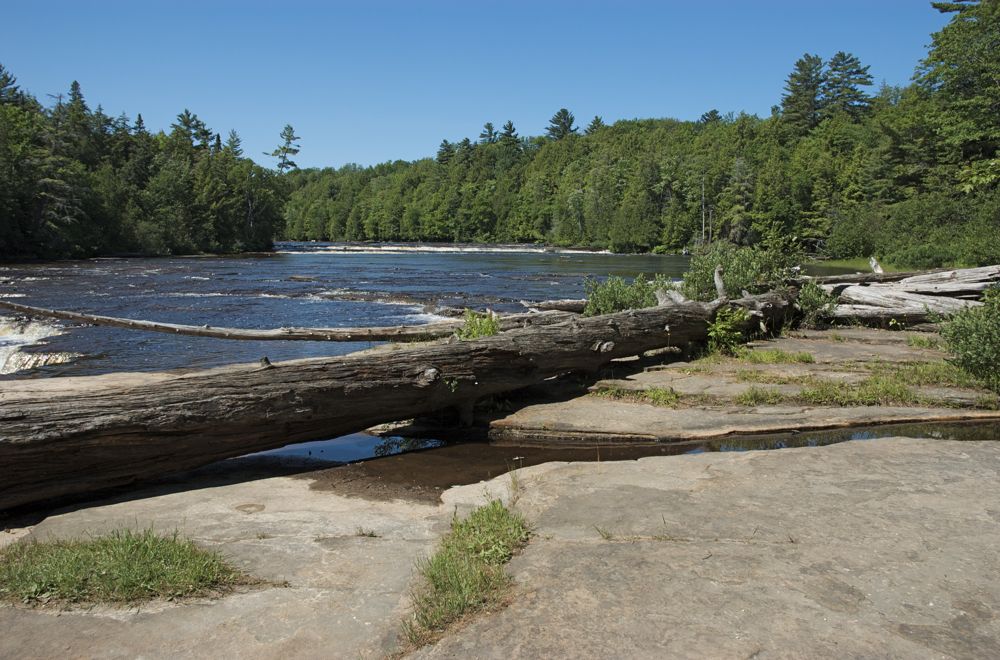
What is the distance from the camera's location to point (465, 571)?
415 centimetres

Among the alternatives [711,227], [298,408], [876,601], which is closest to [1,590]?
[298,408]

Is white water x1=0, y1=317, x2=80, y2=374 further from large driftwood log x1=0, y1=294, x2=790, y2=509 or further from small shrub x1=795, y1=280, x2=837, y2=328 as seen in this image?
small shrub x1=795, y1=280, x2=837, y2=328

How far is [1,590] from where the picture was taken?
13.5 ft

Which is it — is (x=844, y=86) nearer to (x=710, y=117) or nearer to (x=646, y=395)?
(x=710, y=117)

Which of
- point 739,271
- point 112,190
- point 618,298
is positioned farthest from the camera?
point 112,190

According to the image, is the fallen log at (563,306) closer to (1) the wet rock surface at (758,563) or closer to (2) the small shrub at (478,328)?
(2) the small shrub at (478,328)

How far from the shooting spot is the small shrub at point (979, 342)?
30.1ft

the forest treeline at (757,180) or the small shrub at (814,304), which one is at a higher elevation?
the forest treeline at (757,180)

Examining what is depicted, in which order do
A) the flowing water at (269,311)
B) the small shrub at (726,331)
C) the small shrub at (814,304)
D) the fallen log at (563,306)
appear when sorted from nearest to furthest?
1. the flowing water at (269,311)
2. the small shrub at (726,331)
3. the fallen log at (563,306)
4. the small shrub at (814,304)

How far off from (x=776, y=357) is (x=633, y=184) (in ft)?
306

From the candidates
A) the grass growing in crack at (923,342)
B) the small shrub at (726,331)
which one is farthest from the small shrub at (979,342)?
the small shrub at (726,331)

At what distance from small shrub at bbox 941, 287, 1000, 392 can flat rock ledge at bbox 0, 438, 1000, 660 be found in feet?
10.6

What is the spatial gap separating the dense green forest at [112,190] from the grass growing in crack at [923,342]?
2096 inches

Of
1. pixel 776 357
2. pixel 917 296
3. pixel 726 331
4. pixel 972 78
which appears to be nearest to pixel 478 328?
pixel 726 331
